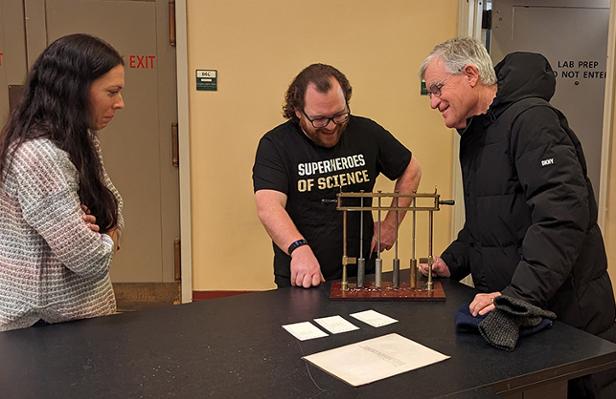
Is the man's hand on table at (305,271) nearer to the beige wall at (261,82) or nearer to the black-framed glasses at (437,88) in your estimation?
the black-framed glasses at (437,88)

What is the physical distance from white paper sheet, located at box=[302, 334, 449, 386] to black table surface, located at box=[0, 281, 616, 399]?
21mm

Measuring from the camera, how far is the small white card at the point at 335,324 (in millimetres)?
1463

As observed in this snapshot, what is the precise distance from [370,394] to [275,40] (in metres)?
2.81

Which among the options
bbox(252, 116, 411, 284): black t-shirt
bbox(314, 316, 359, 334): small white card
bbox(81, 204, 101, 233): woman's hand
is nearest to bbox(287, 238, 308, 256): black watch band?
bbox(252, 116, 411, 284): black t-shirt

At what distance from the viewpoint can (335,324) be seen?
150cm

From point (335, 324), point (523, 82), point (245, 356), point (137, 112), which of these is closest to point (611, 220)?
point (523, 82)

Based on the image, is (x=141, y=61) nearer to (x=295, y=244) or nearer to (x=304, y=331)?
(x=295, y=244)

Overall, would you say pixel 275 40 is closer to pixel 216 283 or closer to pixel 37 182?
pixel 216 283

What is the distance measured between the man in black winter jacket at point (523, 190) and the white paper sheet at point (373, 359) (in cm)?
21

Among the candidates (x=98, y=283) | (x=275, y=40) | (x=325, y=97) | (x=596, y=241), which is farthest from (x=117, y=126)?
(x=596, y=241)

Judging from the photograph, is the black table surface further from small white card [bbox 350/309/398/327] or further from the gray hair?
the gray hair

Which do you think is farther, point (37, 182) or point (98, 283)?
point (98, 283)

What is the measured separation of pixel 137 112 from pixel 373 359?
8.89 ft

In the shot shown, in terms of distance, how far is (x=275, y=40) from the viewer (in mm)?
3572
